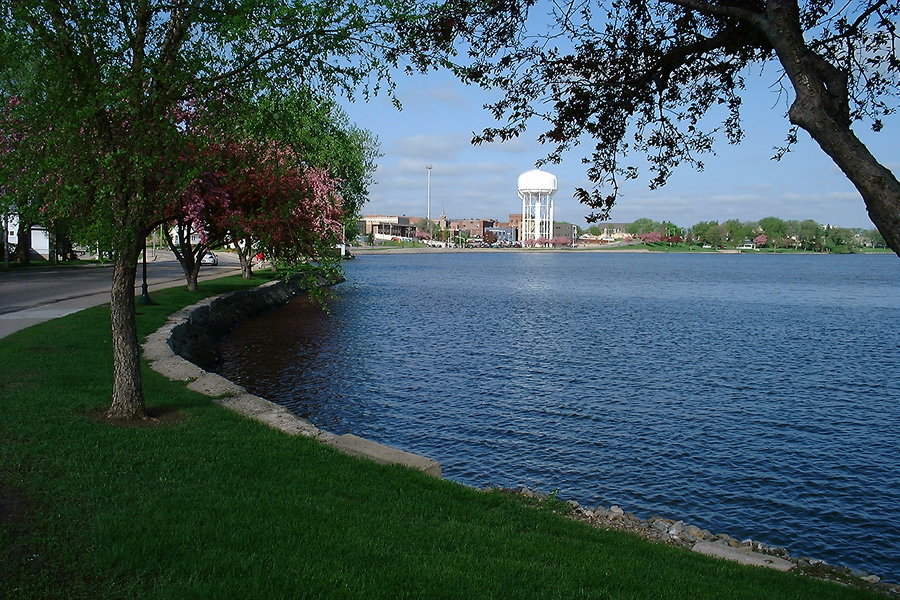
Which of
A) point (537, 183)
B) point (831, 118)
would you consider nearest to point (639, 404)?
point (831, 118)

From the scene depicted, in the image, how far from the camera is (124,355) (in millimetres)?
10055

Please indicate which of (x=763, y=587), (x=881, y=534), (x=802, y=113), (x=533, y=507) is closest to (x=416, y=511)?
(x=533, y=507)

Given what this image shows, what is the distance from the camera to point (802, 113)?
5.46m

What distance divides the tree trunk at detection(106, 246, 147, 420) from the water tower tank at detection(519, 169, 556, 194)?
7261 inches

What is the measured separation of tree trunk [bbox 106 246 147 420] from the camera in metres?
9.95

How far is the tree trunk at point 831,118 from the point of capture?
511 cm

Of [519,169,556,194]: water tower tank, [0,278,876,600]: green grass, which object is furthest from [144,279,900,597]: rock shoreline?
[519,169,556,194]: water tower tank

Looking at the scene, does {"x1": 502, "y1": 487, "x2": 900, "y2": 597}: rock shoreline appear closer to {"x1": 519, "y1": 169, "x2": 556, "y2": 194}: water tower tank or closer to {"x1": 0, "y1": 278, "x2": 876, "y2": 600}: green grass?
{"x1": 0, "y1": 278, "x2": 876, "y2": 600}: green grass

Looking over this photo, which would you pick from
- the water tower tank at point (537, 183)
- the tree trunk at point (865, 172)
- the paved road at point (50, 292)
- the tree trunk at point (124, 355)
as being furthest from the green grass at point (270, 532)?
the water tower tank at point (537, 183)

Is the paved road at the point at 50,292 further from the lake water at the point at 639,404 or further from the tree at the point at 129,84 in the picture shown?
the tree at the point at 129,84

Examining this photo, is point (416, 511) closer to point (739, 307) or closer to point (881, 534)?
point (881, 534)

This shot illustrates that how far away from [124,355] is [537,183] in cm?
18930

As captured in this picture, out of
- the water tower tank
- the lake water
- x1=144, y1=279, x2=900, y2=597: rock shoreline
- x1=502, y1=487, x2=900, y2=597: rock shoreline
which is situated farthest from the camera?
the water tower tank

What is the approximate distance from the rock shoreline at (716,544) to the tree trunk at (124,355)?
516 centimetres
